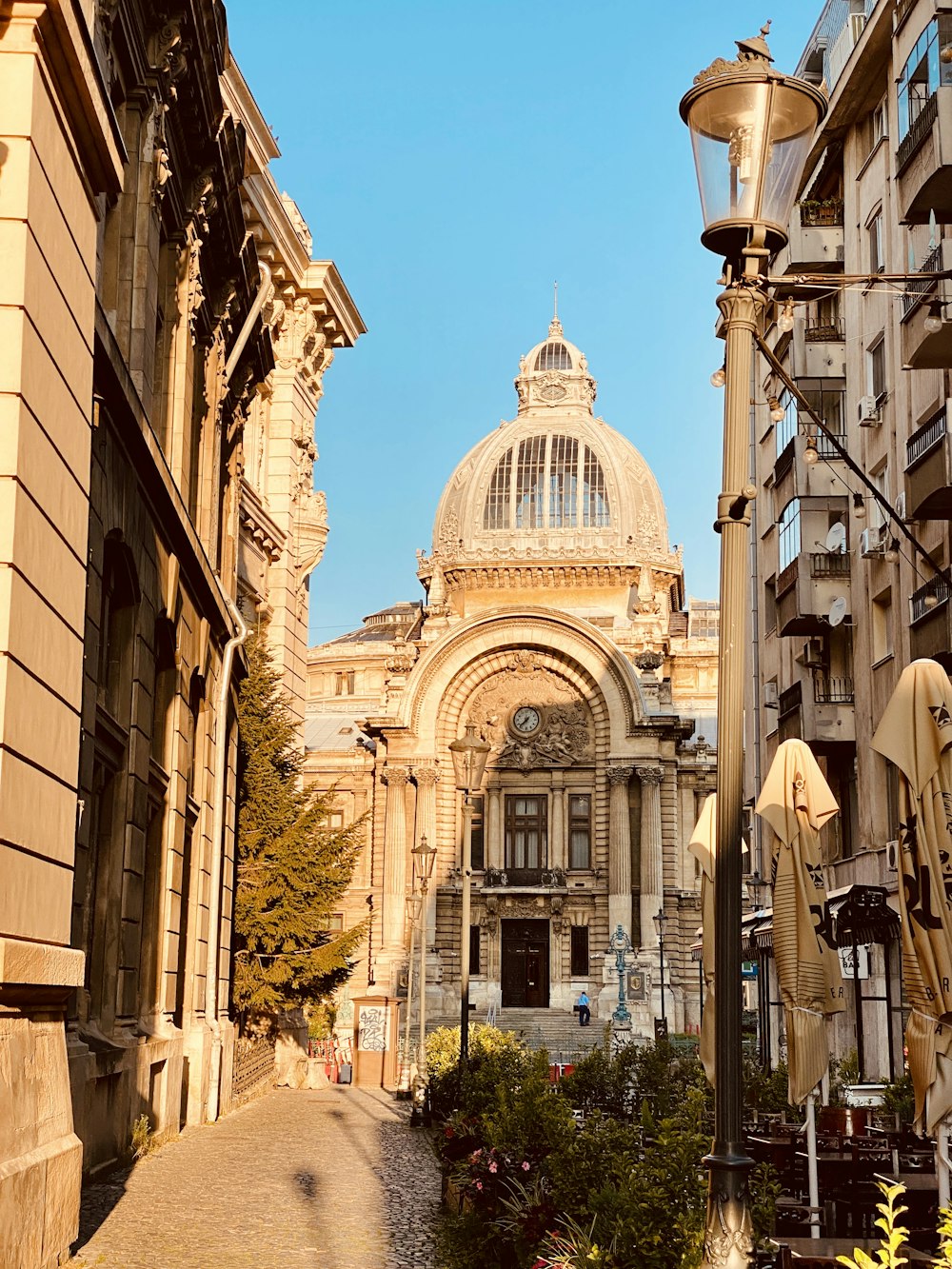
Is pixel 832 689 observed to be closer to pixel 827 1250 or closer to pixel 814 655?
pixel 814 655

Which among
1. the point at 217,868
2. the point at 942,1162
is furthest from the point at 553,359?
the point at 942,1162

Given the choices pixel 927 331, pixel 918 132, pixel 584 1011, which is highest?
pixel 918 132

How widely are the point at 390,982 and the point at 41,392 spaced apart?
57.0 meters

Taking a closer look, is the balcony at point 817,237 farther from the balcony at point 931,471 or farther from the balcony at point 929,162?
the balcony at point 931,471

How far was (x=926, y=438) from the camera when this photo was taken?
22.5 meters

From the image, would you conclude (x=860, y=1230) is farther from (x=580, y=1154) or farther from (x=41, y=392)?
(x=41, y=392)

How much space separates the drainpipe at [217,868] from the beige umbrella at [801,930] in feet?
38.1

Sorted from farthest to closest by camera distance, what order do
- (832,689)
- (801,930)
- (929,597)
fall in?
(832,689) → (929,597) → (801,930)

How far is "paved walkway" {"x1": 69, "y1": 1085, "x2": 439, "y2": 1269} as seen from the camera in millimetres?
10984

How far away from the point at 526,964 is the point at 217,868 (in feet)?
140

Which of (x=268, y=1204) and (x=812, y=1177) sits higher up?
(x=812, y=1177)

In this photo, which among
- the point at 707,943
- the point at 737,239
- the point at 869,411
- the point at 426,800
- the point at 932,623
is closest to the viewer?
the point at 737,239

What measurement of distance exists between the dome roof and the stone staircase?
23183 mm

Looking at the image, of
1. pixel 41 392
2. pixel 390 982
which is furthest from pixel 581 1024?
pixel 41 392
